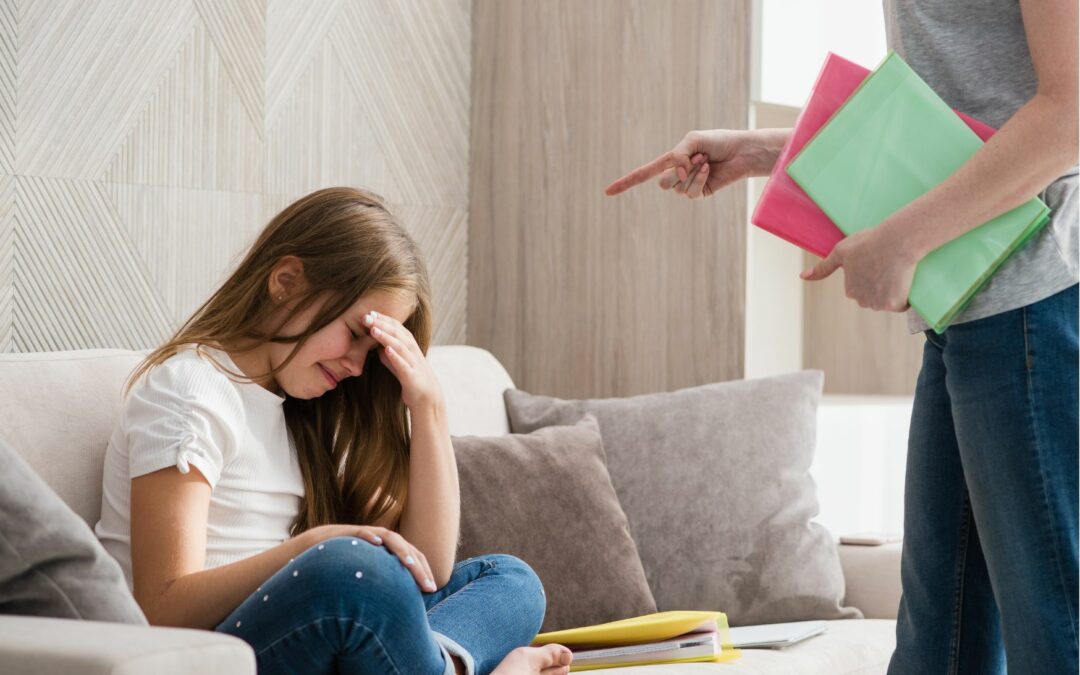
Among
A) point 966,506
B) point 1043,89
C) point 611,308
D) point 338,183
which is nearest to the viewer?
point 1043,89

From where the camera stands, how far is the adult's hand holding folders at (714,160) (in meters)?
1.66

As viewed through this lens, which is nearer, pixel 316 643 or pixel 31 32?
pixel 316 643

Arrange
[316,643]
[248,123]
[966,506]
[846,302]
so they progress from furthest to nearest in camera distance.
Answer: [846,302]
[248,123]
[966,506]
[316,643]

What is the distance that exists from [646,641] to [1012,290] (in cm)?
82

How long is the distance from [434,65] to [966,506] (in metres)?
1.83

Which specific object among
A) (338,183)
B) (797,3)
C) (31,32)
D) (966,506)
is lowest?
(966,506)

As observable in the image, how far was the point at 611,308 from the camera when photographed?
→ 276 cm

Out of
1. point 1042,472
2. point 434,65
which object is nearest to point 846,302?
point 434,65

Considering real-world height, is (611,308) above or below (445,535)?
above

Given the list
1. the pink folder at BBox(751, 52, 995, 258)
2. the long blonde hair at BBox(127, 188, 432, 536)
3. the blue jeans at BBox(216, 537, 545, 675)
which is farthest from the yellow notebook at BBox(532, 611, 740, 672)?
the pink folder at BBox(751, 52, 995, 258)

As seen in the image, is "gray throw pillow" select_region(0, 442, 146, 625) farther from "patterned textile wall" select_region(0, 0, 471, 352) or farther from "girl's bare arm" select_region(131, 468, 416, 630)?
"patterned textile wall" select_region(0, 0, 471, 352)

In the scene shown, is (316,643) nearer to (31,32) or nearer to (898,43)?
(898,43)

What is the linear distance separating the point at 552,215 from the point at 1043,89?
5.76 ft

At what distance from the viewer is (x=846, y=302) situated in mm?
3328
